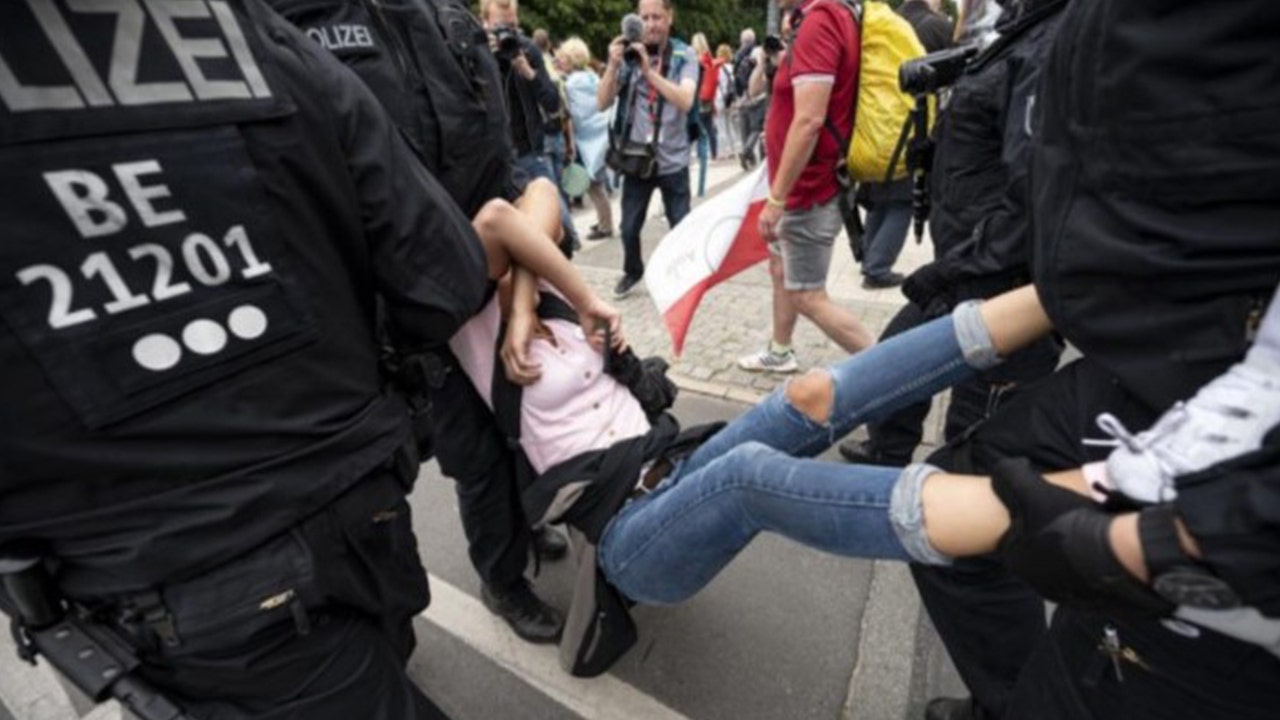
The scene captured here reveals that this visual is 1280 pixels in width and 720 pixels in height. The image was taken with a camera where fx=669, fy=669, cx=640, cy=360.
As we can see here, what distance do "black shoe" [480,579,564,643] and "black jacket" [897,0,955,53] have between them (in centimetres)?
449

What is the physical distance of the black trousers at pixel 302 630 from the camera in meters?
0.99

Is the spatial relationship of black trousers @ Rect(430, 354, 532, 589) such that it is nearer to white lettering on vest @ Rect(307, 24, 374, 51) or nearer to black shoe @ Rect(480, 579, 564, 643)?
black shoe @ Rect(480, 579, 564, 643)

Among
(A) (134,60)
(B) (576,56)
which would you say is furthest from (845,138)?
(B) (576,56)

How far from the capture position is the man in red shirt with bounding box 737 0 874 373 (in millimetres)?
2762

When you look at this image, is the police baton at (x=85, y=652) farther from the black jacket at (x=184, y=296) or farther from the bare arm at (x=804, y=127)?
the bare arm at (x=804, y=127)

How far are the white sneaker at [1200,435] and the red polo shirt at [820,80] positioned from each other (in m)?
2.33

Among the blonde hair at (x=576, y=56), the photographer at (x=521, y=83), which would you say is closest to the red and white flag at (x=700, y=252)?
the photographer at (x=521, y=83)

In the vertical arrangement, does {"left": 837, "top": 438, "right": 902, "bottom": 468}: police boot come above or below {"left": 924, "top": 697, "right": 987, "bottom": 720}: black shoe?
below

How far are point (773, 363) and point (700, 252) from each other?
1.03 m

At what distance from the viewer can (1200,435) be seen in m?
0.75

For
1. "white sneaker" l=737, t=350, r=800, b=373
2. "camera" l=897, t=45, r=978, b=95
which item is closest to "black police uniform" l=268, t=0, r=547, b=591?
"camera" l=897, t=45, r=978, b=95

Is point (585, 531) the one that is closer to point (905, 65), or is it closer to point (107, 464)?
point (107, 464)

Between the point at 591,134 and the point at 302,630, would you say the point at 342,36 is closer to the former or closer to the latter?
the point at 302,630

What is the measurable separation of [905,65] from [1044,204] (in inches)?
60.5
